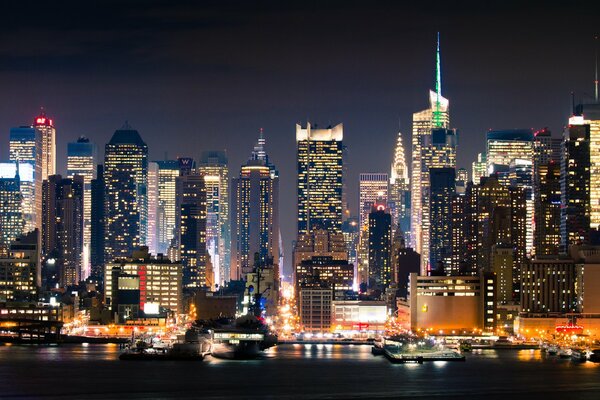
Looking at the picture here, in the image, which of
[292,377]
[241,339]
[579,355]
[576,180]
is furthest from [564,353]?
[576,180]

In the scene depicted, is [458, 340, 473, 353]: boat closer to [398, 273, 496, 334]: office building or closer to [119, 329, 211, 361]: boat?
[398, 273, 496, 334]: office building

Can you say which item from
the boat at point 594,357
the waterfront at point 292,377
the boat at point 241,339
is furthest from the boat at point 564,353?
the boat at point 241,339

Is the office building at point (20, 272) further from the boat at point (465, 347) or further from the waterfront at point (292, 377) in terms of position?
the boat at point (465, 347)

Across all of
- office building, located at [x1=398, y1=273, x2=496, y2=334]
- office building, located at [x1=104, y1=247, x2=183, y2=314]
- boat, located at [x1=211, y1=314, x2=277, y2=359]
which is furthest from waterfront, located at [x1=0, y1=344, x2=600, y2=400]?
office building, located at [x1=104, y1=247, x2=183, y2=314]

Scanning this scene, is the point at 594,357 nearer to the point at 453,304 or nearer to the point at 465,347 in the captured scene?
the point at 465,347

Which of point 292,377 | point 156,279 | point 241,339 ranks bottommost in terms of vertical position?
point 292,377

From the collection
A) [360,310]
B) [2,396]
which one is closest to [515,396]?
[2,396]
